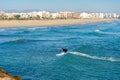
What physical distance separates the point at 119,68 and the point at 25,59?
1009 cm

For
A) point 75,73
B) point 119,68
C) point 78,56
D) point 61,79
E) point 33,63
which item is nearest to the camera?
point 61,79

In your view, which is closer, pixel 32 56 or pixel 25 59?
pixel 25 59

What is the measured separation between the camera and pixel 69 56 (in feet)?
112

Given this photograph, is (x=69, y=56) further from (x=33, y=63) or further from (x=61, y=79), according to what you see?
(x=61, y=79)

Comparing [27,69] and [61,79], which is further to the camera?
[27,69]

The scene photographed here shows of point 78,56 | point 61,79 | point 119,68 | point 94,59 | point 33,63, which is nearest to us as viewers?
point 61,79

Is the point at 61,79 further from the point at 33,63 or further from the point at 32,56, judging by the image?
the point at 32,56

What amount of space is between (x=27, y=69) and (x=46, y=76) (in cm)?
328

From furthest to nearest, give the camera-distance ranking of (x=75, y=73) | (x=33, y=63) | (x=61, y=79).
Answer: (x=33, y=63) → (x=75, y=73) → (x=61, y=79)

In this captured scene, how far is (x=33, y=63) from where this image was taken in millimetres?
29438

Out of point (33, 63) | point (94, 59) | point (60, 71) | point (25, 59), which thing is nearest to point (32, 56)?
point (25, 59)

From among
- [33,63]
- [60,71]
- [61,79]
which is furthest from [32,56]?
[61,79]

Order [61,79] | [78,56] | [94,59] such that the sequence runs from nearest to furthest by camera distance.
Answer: [61,79] < [94,59] < [78,56]

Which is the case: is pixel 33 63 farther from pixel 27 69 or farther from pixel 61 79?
pixel 61 79
